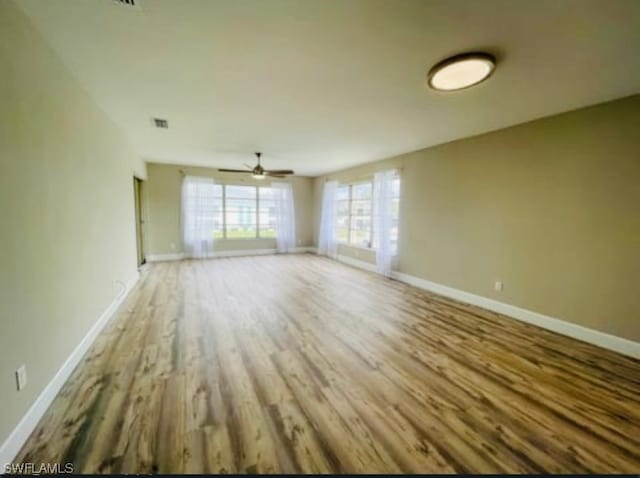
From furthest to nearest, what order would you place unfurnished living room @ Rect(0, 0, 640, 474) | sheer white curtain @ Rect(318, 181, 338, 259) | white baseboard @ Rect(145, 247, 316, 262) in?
sheer white curtain @ Rect(318, 181, 338, 259) → white baseboard @ Rect(145, 247, 316, 262) → unfurnished living room @ Rect(0, 0, 640, 474)

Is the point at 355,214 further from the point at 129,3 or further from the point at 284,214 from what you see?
the point at 129,3

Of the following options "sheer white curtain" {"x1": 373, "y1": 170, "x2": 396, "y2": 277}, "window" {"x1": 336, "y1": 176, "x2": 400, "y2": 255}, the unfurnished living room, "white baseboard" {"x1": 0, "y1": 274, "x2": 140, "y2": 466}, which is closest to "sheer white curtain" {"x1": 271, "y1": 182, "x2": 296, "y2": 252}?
"window" {"x1": 336, "y1": 176, "x2": 400, "y2": 255}

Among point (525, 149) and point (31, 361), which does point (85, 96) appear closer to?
point (31, 361)

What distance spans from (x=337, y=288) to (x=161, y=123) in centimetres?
360

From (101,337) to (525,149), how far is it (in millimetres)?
5326

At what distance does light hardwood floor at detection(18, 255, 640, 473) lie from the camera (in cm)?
153

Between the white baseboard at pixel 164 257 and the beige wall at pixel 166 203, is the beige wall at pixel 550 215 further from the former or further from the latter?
the white baseboard at pixel 164 257

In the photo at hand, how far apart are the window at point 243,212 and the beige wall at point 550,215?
5.01 metres

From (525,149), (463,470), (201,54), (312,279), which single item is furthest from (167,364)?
(525,149)

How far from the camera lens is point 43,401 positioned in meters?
1.84

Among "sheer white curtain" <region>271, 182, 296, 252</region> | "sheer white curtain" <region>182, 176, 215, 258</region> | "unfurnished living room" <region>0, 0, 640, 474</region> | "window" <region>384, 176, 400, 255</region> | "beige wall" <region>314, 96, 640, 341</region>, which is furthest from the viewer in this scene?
"sheer white curtain" <region>271, 182, 296, 252</region>

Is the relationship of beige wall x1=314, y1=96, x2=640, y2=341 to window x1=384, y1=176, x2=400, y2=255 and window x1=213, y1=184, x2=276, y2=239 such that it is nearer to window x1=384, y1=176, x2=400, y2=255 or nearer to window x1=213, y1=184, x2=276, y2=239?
window x1=384, y1=176, x2=400, y2=255

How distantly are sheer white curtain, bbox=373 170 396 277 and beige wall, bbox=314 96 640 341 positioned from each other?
3.03 feet

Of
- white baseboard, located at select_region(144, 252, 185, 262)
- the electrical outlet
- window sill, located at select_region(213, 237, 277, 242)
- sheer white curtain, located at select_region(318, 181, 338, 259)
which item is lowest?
white baseboard, located at select_region(144, 252, 185, 262)
